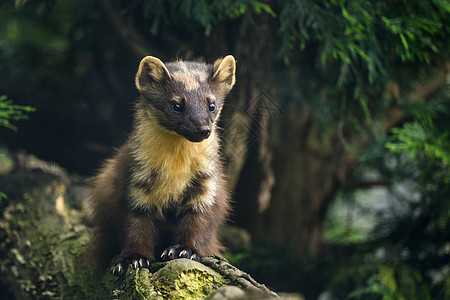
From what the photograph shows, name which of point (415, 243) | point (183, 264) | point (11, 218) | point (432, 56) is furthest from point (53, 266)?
point (432, 56)

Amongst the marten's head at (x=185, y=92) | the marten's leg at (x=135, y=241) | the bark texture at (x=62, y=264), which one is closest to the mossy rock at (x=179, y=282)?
the bark texture at (x=62, y=264)

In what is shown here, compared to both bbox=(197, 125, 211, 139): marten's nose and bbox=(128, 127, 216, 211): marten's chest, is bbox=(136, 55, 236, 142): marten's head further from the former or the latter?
bbox=(128, 127, 216, 211): marten's chest

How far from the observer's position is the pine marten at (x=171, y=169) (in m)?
1.97

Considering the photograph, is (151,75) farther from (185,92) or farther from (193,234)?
(193,234)

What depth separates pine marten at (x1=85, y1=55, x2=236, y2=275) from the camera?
1975 mm

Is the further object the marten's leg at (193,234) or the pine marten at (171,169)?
the marten's leg at (193,234)

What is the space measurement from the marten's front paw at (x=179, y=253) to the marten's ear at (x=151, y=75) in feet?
2.17

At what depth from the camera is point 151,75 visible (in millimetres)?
1943

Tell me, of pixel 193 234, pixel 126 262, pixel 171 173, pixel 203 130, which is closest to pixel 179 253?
pixel 193 234

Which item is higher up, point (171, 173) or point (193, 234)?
point (171, 173)

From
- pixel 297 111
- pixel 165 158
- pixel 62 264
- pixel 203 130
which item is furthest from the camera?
pixel 297 111

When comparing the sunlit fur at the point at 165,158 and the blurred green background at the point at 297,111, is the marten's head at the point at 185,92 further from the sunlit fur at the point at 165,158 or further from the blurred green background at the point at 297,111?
the blurred green background at the point at 297,111

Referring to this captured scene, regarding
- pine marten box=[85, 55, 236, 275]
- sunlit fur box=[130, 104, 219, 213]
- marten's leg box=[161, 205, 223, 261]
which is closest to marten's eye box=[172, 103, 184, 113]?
pine marten box=[85, 55, 236, 275]

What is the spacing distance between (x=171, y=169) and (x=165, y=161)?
41 millimetres
